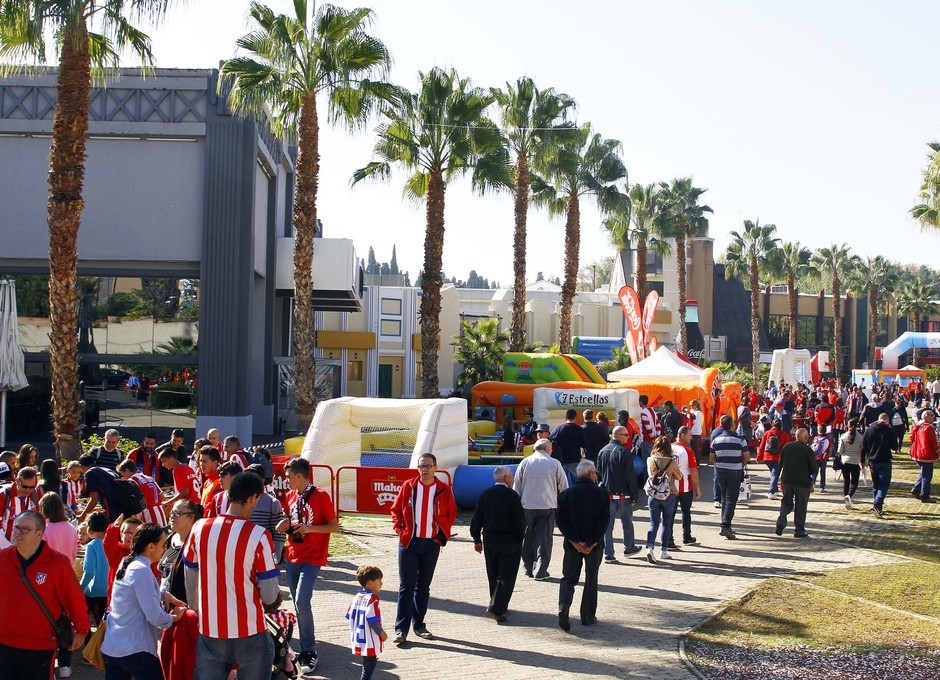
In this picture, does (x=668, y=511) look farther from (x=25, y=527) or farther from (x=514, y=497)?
(x=25, y=527)

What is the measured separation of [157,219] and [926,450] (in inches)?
724

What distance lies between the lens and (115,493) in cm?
927

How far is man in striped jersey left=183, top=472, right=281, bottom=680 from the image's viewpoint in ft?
17.6

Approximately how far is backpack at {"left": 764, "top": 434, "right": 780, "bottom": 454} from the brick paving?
3078mm

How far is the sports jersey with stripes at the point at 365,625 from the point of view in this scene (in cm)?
671

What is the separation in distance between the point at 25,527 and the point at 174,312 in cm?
2004

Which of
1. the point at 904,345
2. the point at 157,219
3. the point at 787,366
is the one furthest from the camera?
the point at 904,345

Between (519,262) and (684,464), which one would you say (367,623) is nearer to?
(684,464)

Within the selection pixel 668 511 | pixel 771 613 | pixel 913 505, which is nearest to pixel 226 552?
pixel 771 613

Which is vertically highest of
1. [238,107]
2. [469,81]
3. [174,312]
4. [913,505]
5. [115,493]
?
[469,81]

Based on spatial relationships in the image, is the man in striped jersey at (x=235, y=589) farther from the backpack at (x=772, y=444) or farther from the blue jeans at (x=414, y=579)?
the backpack at (x=772, y=444)

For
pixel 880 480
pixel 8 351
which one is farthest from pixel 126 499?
pixel 8 351

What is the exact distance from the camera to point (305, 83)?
22375mm

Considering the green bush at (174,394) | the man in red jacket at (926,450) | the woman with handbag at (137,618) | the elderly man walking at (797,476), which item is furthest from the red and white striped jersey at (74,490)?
the green bush at (174,394)
